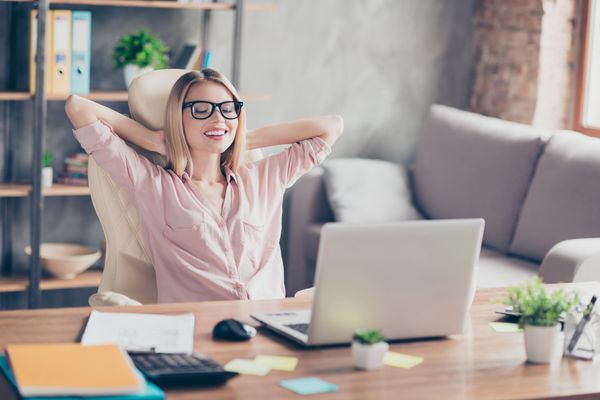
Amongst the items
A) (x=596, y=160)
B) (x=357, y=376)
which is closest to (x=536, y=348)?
(x=357, y=376)

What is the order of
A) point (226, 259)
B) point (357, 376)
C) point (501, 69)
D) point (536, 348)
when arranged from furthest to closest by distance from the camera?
point (501, 69) < point (226, 259) < point (536, 348) < point (357, 376)

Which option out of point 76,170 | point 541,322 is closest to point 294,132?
point 541,322

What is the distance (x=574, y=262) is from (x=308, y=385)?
178 cm

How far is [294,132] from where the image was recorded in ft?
10.3

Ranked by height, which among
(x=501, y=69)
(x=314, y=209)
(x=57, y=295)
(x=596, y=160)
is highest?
(x=501, y=69)

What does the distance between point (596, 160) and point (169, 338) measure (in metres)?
2.31

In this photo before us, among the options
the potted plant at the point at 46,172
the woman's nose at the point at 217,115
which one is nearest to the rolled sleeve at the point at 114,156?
the woman's nose at the point at 217,115

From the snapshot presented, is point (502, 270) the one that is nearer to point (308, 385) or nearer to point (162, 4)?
point (162, 4)

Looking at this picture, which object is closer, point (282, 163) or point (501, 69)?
point (282, 163)

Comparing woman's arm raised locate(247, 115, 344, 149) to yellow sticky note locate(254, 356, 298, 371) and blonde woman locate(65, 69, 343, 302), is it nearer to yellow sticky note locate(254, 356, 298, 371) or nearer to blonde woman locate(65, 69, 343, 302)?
blonde woman locate(65, 69, 343, 302)

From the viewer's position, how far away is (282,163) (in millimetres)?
3035

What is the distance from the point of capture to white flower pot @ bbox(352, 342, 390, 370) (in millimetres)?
1878

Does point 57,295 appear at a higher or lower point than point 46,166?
lower

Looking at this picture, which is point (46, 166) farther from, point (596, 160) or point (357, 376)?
point (357, 376)
